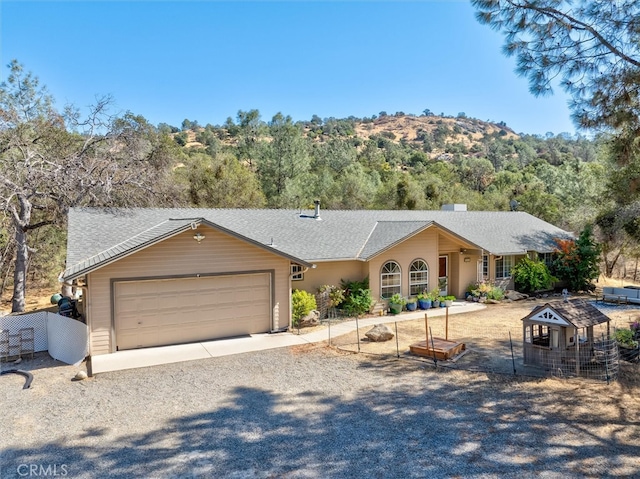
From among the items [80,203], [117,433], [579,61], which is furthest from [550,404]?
[80,203]

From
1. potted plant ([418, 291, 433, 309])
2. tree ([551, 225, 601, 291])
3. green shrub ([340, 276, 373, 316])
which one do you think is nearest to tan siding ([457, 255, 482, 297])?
potted plant ([418, 291, 433, 309])

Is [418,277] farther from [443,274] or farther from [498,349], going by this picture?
[498,349]

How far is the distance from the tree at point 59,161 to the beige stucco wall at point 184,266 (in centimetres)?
723

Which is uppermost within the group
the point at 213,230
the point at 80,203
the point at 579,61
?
the point at 579,61

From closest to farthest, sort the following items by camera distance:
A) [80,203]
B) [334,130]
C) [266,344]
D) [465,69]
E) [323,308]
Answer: [266,344], [465,69], [323,308], [80,203], [334,130]

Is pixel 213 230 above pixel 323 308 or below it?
above

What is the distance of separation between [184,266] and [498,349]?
938 cm

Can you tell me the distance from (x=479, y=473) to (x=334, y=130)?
4189 inches

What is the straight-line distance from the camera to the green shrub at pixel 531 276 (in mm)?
20359

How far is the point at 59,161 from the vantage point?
57.8ft

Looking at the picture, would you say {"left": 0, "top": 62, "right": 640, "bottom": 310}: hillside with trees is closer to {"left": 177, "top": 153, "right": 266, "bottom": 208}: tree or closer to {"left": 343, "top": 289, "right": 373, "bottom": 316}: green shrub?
{"left": 177, "top": 153, "right": 266, "bottom": 208}: tree

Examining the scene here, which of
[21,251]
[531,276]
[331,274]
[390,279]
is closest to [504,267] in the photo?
[531,276]

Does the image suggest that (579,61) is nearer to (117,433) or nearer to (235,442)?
(235,442)

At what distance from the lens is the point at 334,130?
107m
